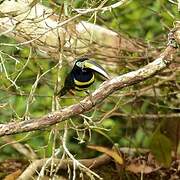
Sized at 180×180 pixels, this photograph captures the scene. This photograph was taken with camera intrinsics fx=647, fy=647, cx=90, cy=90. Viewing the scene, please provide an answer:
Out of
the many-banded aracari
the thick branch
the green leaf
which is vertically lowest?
the green leaf

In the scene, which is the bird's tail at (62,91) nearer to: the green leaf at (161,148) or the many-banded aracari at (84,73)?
the many-banded aracari at (84,73)

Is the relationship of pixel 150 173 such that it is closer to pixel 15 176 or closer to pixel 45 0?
pixel 15 176

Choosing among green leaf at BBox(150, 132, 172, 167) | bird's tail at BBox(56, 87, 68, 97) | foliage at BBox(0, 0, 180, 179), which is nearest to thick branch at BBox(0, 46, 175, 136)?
bird's tail at BBox(56, 87, 68, 97)

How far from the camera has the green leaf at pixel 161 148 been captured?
10.4 feet

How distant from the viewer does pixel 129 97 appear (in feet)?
11.4

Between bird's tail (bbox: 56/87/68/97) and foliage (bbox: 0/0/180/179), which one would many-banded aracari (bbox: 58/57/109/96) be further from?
foliage (bbox: 0/0/180/179)

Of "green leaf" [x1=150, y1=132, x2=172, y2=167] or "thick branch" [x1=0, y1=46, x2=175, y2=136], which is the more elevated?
"thick branch" [x1=0, y1=46, x2=175, y2=136]

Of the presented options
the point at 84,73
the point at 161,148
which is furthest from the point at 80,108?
the point at 161,148

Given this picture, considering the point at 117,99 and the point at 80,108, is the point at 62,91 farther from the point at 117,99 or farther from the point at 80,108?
the point at 117,99

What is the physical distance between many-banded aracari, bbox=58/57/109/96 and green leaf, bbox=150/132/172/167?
1.13 m

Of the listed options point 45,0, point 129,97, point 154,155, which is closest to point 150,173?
point 154,155

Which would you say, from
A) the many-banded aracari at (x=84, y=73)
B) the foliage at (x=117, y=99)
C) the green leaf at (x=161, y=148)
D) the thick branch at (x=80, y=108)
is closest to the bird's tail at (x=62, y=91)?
the many-banded aracari at (x=84, y=73)

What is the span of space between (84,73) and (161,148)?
1179 millimetres

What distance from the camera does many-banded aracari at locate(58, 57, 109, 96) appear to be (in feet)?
6.95
